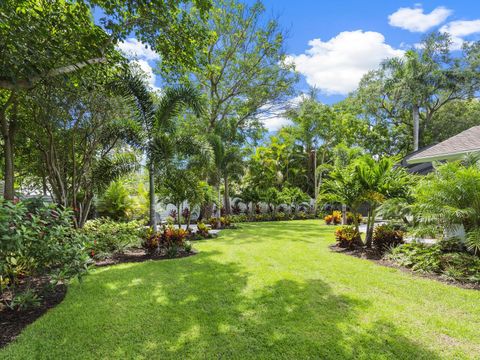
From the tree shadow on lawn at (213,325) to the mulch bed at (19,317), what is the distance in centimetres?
17

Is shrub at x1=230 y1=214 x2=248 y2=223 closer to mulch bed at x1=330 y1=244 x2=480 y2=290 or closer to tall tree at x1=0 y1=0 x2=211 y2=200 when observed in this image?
mulch bed at x1=330 y1=244 x2=480 y2=290

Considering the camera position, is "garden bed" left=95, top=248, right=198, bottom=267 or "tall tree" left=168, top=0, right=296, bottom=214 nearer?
"garden bed" left=95, top=248, right=198, bottom=267

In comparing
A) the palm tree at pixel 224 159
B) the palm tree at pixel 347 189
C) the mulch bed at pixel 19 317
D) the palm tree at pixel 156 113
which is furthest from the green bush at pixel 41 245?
the palm tree at pixel 224 159

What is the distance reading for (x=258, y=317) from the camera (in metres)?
3.52

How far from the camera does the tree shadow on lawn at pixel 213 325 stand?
9.14 ft

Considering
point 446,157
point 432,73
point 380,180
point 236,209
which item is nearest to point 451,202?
point 380,180

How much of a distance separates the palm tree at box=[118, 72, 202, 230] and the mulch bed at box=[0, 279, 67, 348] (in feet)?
14.4

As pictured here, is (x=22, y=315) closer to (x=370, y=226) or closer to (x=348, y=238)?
(x=348, y=238)

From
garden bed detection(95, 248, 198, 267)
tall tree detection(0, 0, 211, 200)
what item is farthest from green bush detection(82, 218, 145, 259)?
tall tree detection(0, 0, 211, 200)

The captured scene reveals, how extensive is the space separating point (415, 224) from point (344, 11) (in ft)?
21.3

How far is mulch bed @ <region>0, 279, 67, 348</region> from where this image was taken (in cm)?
308

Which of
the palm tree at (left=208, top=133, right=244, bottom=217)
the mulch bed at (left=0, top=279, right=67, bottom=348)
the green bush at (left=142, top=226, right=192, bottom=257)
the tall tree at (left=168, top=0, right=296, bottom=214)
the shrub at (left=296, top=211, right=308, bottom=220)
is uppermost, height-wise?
the tall tree at (left=168, top=0, right=296, bottom=214)

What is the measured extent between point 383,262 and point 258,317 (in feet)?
14.0

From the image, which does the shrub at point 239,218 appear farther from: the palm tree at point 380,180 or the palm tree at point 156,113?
the palm tree at point 380,180
